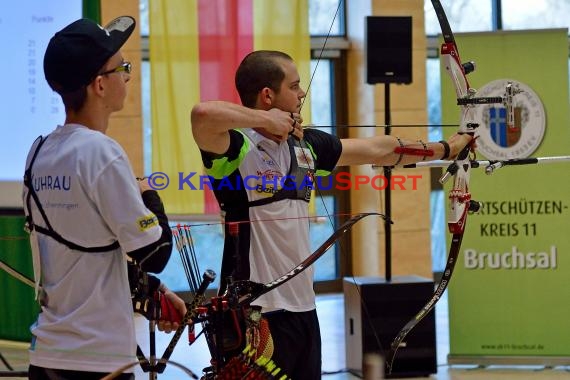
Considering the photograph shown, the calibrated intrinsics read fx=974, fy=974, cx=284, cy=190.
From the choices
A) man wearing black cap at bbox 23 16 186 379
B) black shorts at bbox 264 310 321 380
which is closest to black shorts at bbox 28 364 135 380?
man wearing black cap at bbox 23 16 186 379

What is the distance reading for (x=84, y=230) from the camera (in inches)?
69.3

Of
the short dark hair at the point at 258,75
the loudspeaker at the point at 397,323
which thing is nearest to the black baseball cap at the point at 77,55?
the short dark hair at the point at 258,75

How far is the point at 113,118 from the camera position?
6426 millimetres

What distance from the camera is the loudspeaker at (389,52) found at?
192 inches

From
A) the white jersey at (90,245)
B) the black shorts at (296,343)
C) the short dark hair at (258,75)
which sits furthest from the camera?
the short dark hair at (258,75)

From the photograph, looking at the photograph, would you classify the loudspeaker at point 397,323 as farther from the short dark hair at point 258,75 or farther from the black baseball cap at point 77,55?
the black baseball cap at point 77,55

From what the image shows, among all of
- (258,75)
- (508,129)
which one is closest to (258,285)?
(258,75)

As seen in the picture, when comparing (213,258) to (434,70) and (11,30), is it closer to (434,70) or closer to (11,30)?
(11,30)

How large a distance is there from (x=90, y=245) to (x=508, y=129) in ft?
10.8

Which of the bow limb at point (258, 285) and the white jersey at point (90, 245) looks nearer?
the white jersey at point (90, 245)

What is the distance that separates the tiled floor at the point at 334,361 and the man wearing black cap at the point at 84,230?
2127mm

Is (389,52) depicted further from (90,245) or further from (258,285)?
(90,245)

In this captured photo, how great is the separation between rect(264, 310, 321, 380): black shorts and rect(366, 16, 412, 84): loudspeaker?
2.56 metres

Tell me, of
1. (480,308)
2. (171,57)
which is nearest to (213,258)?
(171,57)
